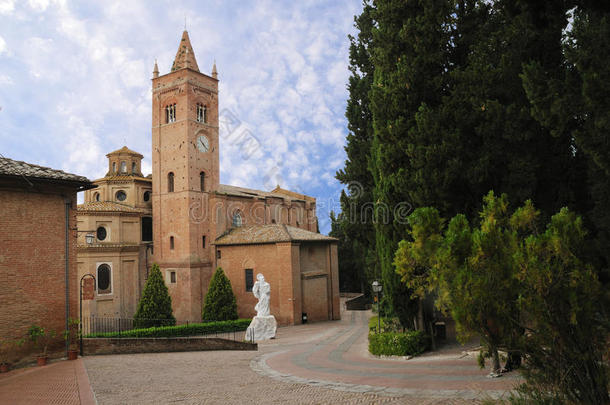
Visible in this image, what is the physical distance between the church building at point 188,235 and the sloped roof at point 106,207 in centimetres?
7

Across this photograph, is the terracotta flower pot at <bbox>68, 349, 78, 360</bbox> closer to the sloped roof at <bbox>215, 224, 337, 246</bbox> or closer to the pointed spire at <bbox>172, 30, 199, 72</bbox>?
the sloped roof at <bbox>215, 224, 337, 246</bbox>

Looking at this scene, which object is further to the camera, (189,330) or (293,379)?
(189,330)

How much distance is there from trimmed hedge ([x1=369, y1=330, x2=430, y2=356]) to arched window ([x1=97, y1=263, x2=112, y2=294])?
23.1 metres

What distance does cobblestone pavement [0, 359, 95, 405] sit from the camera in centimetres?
862

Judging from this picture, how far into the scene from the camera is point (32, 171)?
1323 cm

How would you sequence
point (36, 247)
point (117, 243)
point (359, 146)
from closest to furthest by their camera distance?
point (36, 247) → point (359, 146) → point (117, 243)

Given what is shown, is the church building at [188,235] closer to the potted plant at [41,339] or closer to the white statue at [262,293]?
the white statue at [262,293]

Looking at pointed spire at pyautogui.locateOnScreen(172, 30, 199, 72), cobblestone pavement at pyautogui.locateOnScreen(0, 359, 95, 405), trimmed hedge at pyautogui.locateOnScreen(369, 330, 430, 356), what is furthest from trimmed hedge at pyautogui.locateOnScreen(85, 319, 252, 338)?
pointed spire at pyautogui.locateOnScreen(172, 30, 199, 72)

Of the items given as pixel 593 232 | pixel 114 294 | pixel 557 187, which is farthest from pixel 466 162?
pixel 114 294

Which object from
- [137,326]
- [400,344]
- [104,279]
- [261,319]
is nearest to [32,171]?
[400,344]

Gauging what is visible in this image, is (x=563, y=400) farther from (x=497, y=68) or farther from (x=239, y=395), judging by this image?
(x=497, y=68)

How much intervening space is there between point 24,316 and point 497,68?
15329mm

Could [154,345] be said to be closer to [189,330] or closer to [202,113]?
[189,330]

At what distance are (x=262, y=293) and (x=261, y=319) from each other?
1466 millimetres
